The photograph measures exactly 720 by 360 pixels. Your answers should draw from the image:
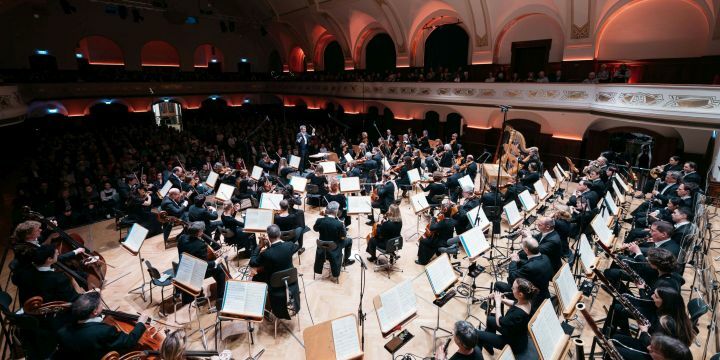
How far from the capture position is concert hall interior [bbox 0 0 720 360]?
4.41 metres

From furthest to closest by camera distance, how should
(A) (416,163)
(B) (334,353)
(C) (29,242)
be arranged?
1. (A) (416,163)
2. (C) (29,242)
3. (B) (334,353)

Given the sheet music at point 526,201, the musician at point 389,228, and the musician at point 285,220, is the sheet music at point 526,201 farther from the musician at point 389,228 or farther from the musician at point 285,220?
the musician at point 285,220

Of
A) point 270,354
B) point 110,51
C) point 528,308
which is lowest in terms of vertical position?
point 270,354

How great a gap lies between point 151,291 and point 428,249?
5475 millimetres

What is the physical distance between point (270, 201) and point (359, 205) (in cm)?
202

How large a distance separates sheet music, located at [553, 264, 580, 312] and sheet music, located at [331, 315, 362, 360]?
246 cm

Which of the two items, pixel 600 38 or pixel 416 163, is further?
pixel 600 38

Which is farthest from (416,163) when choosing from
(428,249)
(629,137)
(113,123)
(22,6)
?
(22,6)

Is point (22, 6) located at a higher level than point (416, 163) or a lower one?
higher

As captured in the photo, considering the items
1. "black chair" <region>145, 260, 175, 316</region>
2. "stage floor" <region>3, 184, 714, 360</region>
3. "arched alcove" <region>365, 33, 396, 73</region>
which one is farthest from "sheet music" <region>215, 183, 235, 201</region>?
"arched alcove" <region>365, 33, 396, 73</region>

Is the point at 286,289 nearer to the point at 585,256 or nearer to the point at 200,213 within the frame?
the point at 200,213

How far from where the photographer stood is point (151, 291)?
6.65 meters

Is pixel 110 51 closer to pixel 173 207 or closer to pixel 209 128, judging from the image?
pixel 209 128

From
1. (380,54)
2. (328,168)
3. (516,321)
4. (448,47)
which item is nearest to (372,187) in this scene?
(328,168)
